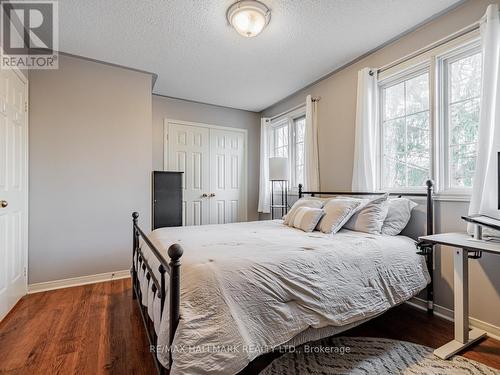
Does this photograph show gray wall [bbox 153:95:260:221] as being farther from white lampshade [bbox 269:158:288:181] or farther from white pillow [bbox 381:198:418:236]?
white pillow [bbox 381:198:418:236]

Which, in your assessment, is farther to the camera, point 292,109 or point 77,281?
point 292,109

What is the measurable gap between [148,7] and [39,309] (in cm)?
283

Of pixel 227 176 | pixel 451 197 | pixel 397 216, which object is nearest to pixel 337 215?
pixel 397 216

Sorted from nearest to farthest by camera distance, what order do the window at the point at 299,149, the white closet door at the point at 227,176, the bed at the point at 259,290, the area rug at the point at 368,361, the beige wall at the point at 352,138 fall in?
the bed at the point at 259,290 → the area rug at the point at 368,361 → the beige wall at the point at 352,138 → the window at the point at 299,149 → the white closet door at the point at 227,176

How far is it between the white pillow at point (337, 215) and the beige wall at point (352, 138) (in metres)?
0.67

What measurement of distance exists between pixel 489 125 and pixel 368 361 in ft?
6.07

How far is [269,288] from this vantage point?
4.52 feet

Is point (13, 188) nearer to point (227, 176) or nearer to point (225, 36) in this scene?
point (225, 36)

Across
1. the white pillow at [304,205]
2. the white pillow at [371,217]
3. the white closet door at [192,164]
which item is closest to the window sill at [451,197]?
the white pillow at [371,217]

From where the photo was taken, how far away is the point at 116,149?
3236 millimetres

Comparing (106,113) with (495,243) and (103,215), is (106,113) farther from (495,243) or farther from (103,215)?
(495,243)

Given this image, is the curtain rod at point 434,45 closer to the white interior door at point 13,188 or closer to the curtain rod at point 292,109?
the curtain rod at point 292,109

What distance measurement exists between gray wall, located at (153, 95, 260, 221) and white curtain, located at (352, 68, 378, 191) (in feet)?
8.05

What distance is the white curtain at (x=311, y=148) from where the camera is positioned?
3.59 metres
